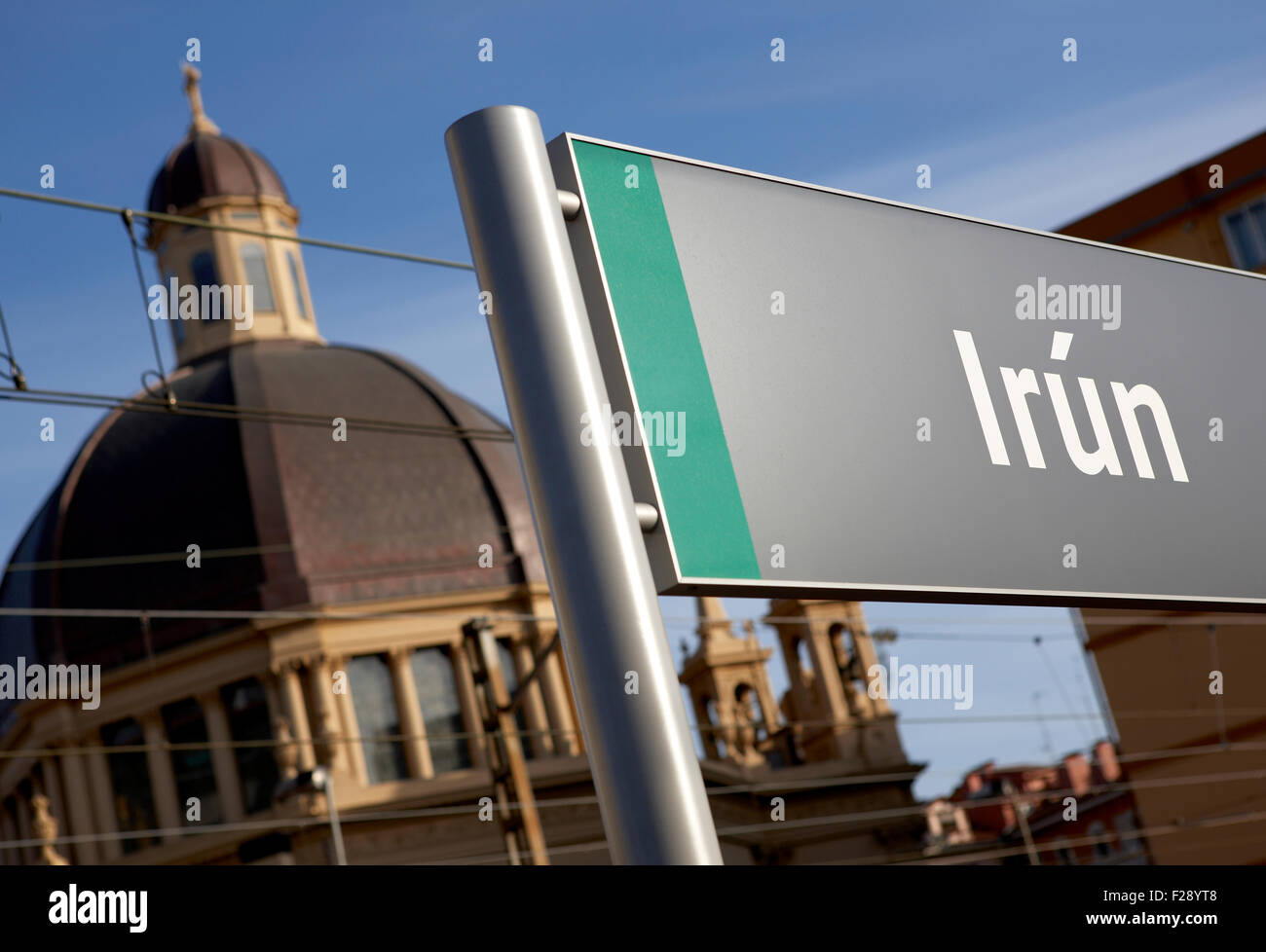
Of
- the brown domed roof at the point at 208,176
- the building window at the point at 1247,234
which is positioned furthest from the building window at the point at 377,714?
the building window at the point at 1247,234

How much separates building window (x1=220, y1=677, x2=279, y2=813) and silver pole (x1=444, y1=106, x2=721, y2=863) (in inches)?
1489

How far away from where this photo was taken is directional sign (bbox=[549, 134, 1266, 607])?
157 cm

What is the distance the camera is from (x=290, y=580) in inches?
1558

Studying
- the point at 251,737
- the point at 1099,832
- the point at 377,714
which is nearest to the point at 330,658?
the point at 377,714

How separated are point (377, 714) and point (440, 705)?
1732mm

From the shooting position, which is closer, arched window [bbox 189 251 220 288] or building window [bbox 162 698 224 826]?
building window [bbox 162 698 224 826]

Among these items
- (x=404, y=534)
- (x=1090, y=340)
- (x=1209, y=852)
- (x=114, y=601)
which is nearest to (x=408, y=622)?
(x=404, y=534)

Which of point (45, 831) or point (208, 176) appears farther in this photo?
point (208, 176)

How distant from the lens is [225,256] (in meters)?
49.2

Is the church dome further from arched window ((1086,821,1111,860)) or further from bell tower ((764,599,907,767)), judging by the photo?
arched window ((1086,821,1111,860))

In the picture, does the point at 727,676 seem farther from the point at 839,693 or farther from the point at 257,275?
the point at 257,275

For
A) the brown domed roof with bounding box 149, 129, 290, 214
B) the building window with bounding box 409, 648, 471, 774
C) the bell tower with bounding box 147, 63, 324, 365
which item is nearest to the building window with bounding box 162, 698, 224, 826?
the building window with bounding box 409, 648, 471, 774

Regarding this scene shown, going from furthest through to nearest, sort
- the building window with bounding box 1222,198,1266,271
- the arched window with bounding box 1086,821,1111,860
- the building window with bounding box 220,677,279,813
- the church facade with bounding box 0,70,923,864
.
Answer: the arched window with bounding box 1086,821,1111,860 → the building window with bounding box 220,677,279,813 → the church facade with bounding box 0,70,923,864 → the building window with bounding box 1222,198,1266,271
